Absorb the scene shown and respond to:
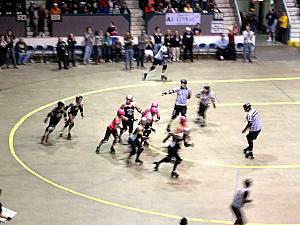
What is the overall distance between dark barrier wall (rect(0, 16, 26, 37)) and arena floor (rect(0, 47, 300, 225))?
3655mm

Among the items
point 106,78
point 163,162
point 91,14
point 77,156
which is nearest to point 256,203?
point 163,162

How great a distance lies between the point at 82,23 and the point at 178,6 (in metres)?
5.46

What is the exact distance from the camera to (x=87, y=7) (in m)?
34.2

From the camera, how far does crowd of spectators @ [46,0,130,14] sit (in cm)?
3381

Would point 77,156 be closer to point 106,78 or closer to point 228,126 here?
point 228,126

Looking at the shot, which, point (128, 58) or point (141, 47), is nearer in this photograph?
point (128, 58)

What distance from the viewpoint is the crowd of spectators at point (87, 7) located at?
3381 cm

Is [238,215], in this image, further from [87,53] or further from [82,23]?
[82,23]

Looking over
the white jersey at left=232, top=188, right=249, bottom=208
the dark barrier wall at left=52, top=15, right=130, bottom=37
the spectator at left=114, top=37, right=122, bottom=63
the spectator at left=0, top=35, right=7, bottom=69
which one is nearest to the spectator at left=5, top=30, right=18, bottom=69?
the spectator at left=0, top=35, right=7, bottom=69

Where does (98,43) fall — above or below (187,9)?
below

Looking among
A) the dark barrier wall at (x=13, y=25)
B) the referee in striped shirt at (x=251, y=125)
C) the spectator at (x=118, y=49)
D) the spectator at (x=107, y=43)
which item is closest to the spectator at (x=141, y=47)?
the spectator at (x=118, y=49)

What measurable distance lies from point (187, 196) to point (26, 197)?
428cm

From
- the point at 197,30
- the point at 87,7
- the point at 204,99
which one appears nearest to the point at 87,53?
the point at 87,7

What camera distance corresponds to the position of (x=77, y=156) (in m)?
20.0
